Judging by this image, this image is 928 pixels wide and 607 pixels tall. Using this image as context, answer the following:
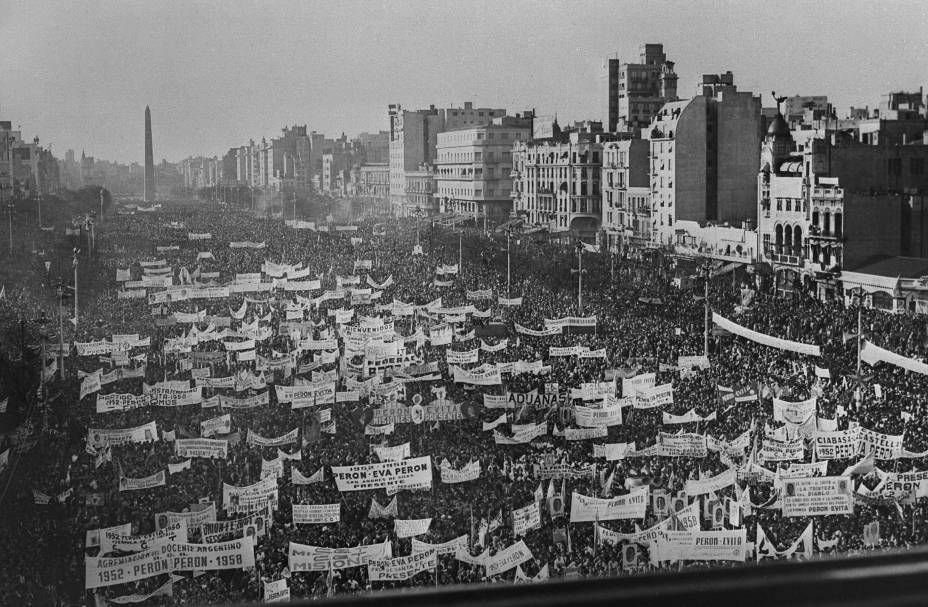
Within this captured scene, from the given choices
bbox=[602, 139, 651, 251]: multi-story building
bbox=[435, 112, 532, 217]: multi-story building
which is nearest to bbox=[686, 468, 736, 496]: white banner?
bbox=[602, 139, 651, 251]: multi-story building

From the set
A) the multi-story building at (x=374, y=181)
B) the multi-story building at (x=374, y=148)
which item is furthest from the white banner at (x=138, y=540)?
the multi-story building at (x=374, y=181)

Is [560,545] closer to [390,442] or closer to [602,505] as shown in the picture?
[602,505]

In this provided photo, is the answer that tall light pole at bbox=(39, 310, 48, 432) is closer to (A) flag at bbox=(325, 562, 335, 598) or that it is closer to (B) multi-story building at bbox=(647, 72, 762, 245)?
(A) flag at bbox=(325, 562, 335, 598)

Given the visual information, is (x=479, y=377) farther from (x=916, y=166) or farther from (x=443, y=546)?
(x=916, y=166)

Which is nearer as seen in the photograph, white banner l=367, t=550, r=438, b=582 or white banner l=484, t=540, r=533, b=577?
white banner l=367, t=550, r=438, b=582

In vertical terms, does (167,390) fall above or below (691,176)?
below

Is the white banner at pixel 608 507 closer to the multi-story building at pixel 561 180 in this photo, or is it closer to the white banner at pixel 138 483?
the white banner at pixel 138 483

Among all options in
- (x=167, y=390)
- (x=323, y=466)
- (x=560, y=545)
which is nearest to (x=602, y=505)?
(x=560, y=545)
